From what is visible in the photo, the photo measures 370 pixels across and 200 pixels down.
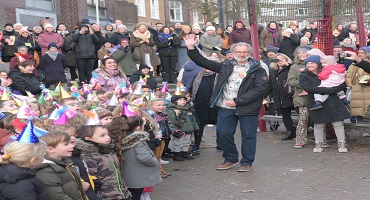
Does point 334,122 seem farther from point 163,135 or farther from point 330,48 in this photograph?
point 163,135

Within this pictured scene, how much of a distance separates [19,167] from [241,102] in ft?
14.8

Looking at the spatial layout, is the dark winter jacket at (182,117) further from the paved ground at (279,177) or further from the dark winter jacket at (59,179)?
the dark winter jacket at (59,179)

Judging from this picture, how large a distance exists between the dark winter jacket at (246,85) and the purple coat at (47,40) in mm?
7417

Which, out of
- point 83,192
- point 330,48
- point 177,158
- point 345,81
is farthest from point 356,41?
point 83,192

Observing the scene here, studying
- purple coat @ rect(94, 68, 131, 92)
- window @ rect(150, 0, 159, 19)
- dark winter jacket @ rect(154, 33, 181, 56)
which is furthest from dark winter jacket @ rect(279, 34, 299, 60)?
window @ rect(150, 0, 159, 19)

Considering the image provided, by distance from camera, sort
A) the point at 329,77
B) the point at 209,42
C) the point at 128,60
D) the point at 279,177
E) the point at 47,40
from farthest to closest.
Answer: the point at 209,42 < the point at 128,60 < the point at 47,40 < the point at 329,77 < the point at 279,177

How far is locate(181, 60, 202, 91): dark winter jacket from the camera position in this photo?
36.3 ft

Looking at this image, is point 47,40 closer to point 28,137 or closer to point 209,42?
point 209,42

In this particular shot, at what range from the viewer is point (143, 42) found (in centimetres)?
1709

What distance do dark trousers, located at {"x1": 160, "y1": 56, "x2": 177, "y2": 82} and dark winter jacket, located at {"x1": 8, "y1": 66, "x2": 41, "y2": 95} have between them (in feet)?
21.7

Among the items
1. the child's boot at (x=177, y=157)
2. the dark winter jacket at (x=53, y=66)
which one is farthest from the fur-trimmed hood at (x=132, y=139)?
the dark winter jacket at (x=53, y=66)

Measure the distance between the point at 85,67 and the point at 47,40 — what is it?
136 cm

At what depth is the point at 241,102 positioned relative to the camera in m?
8.70

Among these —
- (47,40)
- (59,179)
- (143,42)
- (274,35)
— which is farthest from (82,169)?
(274,35)
